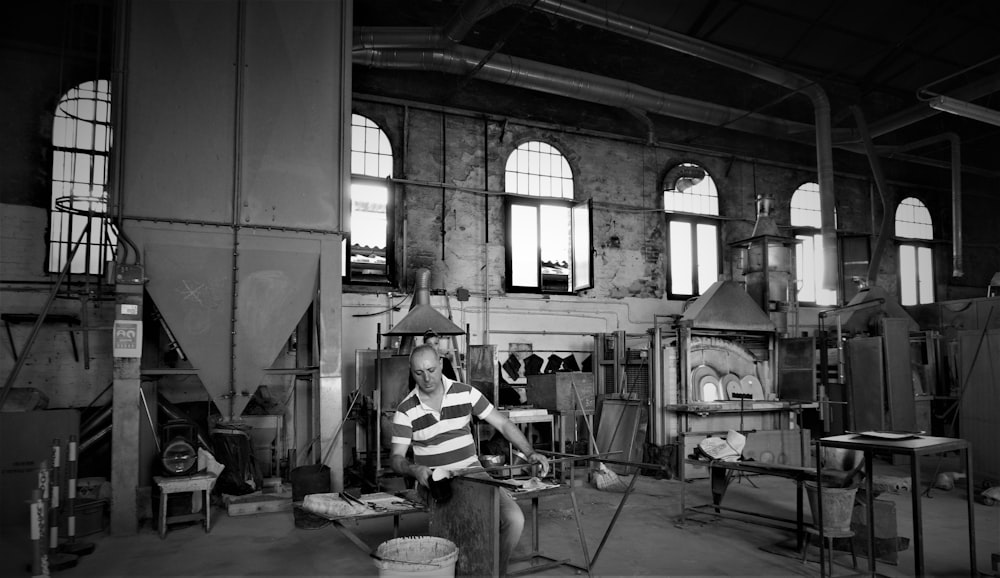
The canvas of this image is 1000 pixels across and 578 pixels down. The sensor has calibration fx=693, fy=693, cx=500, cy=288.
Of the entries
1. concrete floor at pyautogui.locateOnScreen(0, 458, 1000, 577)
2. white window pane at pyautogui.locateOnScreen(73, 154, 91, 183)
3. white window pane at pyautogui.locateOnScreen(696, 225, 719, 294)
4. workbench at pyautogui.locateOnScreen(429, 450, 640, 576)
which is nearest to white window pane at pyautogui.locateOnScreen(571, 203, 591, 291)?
white window pane at pyautogui.locateOnScreen(696, 225, 719, 294)

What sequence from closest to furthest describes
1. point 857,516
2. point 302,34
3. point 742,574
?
point 742,574
point 857,516
point 302,34

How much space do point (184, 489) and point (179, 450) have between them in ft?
1.40

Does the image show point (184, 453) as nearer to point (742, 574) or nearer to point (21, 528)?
point (21, 528)

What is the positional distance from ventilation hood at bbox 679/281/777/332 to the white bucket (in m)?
6.28

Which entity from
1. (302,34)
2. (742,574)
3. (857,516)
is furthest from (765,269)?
(302,34)

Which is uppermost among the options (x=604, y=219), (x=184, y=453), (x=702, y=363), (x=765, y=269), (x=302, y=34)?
(x=302, y=34)

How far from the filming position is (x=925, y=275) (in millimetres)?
15055

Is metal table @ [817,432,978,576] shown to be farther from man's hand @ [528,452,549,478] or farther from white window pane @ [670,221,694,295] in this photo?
white window pane @ [670,221,694,295]

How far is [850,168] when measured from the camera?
14.7 metres

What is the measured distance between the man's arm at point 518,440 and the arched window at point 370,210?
19.2 ft

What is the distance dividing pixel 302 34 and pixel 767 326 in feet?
24.2

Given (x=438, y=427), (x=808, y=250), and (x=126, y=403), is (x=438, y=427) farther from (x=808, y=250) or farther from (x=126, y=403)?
(x=808, y=250)

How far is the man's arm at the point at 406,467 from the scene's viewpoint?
4.38 metres

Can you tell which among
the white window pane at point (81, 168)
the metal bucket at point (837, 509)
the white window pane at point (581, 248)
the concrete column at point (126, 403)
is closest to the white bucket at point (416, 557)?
the metal bucket at point (837, 509)
